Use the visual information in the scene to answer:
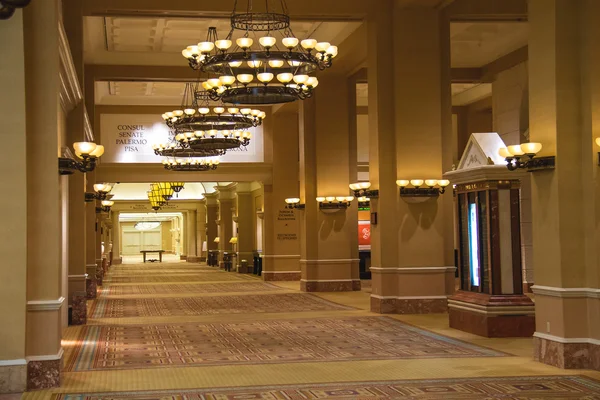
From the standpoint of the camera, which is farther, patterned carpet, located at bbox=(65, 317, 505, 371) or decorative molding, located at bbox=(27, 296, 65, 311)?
patterned carpet, located at bbox=(65, 317, 505, 371)

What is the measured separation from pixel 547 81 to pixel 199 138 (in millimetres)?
11628

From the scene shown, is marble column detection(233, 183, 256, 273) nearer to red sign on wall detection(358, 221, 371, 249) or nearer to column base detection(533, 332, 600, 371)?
red sign on wall detection(358, 221, 371, 249)

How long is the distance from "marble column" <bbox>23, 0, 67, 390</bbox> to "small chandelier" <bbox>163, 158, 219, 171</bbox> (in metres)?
16.2

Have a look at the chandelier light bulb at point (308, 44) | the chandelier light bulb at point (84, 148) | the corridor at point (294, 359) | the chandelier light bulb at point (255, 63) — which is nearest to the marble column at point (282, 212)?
the corridor at point (294, 359)

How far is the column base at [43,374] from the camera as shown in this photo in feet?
25.8

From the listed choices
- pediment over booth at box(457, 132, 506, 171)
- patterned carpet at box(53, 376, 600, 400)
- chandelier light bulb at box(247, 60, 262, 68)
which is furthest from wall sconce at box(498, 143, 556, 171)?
chandelier light bulb at box(247, 60, 262, 68)

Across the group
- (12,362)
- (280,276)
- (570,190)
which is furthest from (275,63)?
(280,276)

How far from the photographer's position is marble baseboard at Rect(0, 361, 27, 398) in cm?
766

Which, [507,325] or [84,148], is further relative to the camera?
[507,325]

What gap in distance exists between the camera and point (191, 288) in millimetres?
24141

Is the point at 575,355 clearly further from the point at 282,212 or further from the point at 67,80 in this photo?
the point at 282,212

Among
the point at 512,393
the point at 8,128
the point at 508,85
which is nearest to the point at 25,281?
the point at 8,128

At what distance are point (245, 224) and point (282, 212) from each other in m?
6.79

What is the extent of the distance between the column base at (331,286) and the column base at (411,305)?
6.05 m
